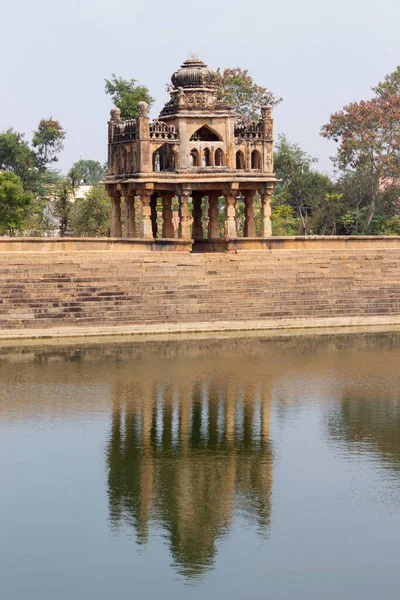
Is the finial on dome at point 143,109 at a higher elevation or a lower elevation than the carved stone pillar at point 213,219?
higher

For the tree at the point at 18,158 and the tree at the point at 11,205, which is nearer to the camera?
the tree at the point at 11,205

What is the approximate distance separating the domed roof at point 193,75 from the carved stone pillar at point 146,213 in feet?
12.1

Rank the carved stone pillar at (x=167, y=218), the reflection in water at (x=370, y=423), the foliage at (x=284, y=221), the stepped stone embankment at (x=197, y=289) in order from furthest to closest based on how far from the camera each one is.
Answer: the foliage at (x=284, y=221) → the carved stone pillar at (x=167, y=218) → the stepped stone embankment at (x=197, y=289) → the reflection in water at (x=370, y=423)

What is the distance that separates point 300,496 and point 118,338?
46.9 feet

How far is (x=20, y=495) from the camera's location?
59.1ft

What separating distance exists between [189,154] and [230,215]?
218cm

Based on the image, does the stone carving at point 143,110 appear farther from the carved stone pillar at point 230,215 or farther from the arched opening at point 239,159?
the carved stone pillar at point 230,215

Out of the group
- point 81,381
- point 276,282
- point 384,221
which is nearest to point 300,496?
point 81,381

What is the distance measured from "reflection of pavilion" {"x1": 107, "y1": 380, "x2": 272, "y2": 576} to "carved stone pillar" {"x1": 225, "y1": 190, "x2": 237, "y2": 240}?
11776mm

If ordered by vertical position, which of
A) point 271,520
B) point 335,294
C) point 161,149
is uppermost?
point 161,149

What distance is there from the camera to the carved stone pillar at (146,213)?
121 ft

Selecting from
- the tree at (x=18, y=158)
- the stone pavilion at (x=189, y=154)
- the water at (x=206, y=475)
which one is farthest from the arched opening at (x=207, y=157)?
the tree at (x=18, y=158)

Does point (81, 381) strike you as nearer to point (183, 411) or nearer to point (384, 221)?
point (183, 411)

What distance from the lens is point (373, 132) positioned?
2057 inches
